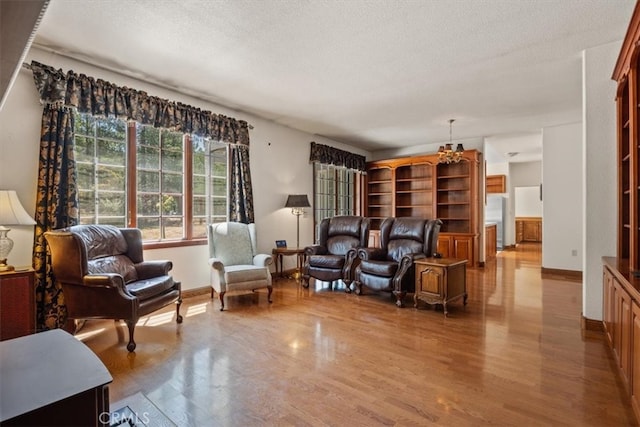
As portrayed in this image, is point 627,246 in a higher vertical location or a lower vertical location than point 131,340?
higher

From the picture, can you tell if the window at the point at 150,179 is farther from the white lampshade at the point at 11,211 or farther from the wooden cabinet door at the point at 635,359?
the wooden cabinet door at the point at 635,359

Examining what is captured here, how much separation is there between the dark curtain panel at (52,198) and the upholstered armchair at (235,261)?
1.48 meters

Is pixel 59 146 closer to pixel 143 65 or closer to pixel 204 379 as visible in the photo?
pixel 143 65

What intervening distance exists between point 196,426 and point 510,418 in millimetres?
1753

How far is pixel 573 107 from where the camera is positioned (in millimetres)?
4789

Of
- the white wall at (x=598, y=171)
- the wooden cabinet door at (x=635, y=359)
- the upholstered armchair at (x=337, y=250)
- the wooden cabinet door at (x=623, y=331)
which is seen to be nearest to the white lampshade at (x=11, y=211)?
the upholstered armchair at (x=337, y=250)

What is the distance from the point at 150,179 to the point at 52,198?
3.62 feet

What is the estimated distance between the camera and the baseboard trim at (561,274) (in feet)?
18.0

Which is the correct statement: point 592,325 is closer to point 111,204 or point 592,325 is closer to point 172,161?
point 172,161

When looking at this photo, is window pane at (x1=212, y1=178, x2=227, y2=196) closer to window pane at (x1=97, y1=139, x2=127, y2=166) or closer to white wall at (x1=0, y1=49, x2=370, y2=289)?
white wall at (x1=0, y1=49, x2=370, y2=289)

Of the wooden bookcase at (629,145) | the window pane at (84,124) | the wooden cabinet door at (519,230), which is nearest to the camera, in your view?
the wooden bookcase at (629,145)

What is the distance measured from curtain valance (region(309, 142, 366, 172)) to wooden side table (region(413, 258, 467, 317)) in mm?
3405

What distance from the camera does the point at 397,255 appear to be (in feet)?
14.9

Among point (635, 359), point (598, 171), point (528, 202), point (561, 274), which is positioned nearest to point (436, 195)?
point (561, 274)
